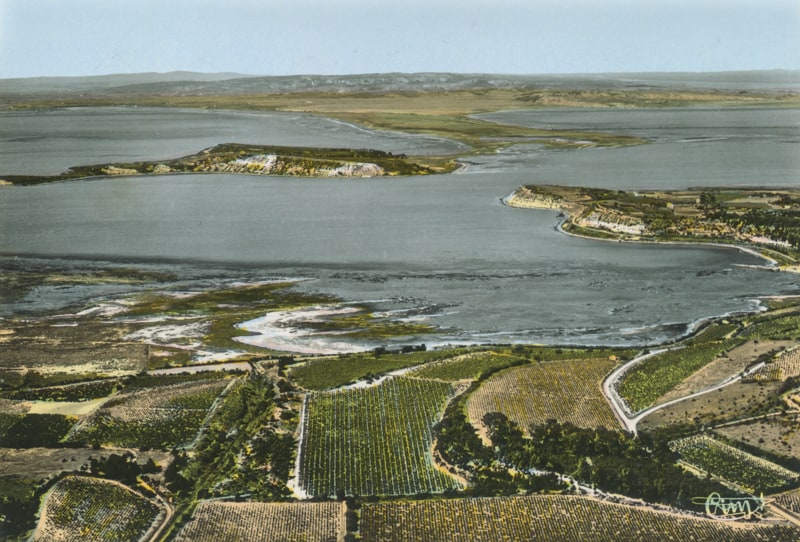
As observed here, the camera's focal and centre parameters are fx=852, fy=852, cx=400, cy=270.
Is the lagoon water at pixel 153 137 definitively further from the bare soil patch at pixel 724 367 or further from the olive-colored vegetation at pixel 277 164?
the bare soil patch at pixel 724 367

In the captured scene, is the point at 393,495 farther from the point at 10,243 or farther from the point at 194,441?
→ the point at 10,243

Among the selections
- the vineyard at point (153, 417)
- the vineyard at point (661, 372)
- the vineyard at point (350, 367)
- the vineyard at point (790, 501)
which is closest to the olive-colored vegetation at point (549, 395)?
the vineyard at point (661, 372)

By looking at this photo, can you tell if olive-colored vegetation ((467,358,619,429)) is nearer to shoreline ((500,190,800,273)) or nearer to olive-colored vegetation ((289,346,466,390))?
olive-colored vegetation ((289,346,466,390))

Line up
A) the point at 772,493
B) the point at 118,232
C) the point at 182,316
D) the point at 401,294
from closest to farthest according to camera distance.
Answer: the point at 772,493 < the point at 182,316 < the point at 401,294 < the point at 118,232

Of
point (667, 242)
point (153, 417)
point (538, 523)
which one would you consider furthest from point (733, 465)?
point (667, 242)

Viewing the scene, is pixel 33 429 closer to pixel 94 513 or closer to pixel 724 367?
pixel 94 513

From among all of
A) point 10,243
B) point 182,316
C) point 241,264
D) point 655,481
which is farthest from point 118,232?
point 655,481
